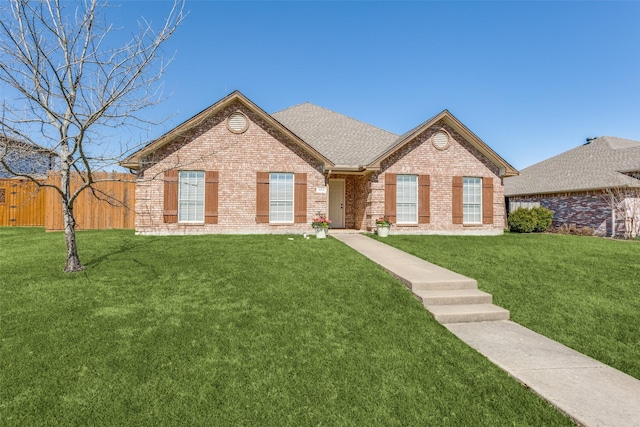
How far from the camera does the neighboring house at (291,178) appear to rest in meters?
12.0

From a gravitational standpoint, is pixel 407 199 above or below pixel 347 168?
below

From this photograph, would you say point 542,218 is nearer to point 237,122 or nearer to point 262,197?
point 262,197

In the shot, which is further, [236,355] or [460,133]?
[460,133]

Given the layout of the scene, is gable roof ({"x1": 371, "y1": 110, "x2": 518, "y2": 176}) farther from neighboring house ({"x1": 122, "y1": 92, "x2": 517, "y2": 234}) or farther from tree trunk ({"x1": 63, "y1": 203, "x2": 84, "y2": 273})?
tree trunk ({"x1": 63, "y1": 203, "x2": 84, "y2": 273})

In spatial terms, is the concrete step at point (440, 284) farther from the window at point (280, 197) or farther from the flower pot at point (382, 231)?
the window at point (280, 197)

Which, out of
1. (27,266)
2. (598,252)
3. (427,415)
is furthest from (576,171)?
(27,266)

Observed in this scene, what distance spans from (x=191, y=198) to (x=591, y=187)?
19952 millimetres

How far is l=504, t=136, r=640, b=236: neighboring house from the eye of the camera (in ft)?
50.5

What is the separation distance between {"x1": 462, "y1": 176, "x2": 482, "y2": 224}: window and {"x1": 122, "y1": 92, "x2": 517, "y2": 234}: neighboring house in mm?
46

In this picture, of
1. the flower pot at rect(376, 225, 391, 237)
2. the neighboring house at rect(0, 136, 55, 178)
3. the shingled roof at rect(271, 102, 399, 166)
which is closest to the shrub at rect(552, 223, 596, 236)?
the shingled roof at rect(271, 102, 399, 166)

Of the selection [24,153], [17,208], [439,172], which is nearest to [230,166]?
[24,153]

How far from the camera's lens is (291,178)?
12711mm

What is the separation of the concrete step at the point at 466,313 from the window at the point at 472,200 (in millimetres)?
9718

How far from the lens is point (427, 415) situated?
275 centimetres
